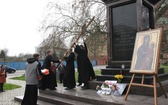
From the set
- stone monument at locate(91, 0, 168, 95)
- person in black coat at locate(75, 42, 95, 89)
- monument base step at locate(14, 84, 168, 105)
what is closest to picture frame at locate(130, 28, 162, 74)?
monument base step at locate(14, 84, 168, 105)

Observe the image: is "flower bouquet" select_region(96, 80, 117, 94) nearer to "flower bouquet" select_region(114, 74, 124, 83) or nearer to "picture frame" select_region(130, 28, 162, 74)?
"flower bouquet" select_region(114, 74, 124, 83)

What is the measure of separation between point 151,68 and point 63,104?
3.17 m

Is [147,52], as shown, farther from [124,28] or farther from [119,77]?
[124,28]

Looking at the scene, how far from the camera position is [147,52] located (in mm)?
5645

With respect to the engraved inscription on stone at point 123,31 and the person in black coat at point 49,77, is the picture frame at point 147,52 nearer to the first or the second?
the engraved inscription on stone at point 123,31

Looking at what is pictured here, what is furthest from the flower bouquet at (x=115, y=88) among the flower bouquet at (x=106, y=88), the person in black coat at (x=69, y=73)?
the person in black coat at (x=69, y=73)

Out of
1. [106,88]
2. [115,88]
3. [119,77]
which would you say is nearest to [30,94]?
[106,88]

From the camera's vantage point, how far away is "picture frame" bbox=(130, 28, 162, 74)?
210 inches

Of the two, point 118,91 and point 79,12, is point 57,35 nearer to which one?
point 79,12

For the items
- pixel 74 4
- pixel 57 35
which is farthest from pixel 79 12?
pixel 57 35

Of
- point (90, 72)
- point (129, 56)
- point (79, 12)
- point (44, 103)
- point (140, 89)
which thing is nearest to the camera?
point (140, 89)

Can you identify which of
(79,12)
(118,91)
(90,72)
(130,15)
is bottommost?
(118,91)

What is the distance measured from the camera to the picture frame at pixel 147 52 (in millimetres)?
5330

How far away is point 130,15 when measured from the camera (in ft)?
26.6
